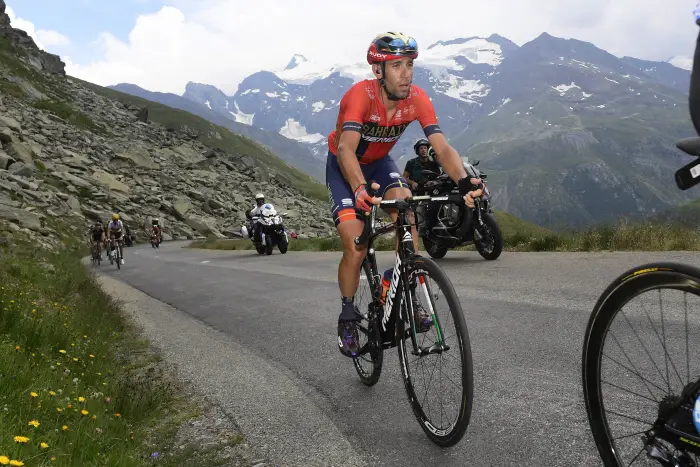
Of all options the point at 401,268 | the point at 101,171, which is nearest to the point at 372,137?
the point at 401,268

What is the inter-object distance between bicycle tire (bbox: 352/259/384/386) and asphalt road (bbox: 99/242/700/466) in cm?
11

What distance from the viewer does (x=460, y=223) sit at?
31.9 feet

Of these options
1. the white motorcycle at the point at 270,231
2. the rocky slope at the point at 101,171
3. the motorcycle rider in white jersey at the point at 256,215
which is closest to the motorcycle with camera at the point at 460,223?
the white motorcycle at the point at 270,231

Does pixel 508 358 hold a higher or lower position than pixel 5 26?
lower

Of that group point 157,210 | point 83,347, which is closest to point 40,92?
point 157,210

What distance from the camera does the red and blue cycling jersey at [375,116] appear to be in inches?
169

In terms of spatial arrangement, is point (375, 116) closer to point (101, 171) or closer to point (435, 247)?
point (435, 247)

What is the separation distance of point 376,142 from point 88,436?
3010mm

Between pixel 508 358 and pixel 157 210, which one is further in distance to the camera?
pixel 157 210

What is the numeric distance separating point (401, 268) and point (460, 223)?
644 centimetres

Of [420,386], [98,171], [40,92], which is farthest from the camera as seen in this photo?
[40,92]

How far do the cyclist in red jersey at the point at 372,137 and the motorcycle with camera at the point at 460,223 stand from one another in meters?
4.97

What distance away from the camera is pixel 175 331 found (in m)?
7.29

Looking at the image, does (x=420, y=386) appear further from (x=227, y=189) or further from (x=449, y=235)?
(x=227, y=189)
